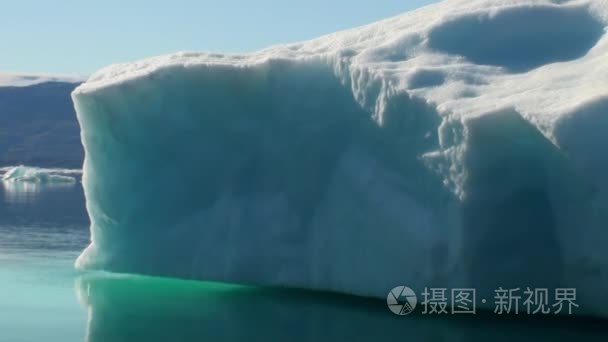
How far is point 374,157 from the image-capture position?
741 cm

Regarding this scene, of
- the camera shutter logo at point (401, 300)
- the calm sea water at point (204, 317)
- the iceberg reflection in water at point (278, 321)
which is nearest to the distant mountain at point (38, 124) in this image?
the calm sea water at point (204, 317)

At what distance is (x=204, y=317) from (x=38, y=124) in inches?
2132

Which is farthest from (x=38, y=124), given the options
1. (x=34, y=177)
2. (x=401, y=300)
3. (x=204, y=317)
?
(x=401, y=300)

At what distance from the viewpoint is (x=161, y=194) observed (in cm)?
854

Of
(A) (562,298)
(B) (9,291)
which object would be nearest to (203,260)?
(B) (9,291)

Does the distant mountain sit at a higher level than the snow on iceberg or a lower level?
lower

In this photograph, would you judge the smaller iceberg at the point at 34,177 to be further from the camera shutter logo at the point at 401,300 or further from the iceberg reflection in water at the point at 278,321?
the camera shutter logo at the point at 401,300

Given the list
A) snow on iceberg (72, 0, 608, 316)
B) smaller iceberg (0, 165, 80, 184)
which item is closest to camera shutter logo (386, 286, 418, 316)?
snow on iceberg (72, 0, 608, 316)

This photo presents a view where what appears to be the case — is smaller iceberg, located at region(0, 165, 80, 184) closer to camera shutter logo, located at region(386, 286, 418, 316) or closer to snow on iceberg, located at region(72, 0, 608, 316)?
snow on iceberg, located at region(72, 0, 608, 316)

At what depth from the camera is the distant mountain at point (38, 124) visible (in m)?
52.9

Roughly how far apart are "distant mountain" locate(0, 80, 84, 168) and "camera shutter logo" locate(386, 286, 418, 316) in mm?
45153

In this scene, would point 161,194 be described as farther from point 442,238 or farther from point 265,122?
point 442,238

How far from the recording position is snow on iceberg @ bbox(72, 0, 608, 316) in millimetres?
6543

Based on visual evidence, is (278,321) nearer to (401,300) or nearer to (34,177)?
(401,300)
